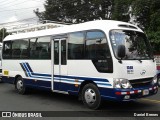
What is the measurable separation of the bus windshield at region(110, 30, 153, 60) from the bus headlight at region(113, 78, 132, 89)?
689 mm

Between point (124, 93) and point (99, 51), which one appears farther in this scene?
point (99, 51)

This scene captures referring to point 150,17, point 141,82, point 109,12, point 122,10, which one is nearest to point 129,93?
point 141,82

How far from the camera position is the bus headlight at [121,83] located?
8.93 metres

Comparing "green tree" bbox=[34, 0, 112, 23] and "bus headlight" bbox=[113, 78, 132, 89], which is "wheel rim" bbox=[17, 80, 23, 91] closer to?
"bus headlight" bbox=[113, 78, 132, 89]

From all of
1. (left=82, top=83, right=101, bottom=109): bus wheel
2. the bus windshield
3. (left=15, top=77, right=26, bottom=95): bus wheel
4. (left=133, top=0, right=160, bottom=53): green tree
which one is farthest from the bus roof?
(left=133, top=0, right=160, bottom=53): green tree

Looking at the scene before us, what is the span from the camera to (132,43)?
9.70m

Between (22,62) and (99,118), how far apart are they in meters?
5.90

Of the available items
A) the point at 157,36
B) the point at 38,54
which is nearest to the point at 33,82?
the point at 38,54

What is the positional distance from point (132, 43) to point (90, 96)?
2161 millimetres

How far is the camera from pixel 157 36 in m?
23.5

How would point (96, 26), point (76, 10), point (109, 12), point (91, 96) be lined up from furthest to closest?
point (76, 10)
point (109, 12)
point (96, 26)
point (91, 96)

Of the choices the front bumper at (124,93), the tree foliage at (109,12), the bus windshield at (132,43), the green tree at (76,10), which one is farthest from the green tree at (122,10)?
the front bumper at (124,93)

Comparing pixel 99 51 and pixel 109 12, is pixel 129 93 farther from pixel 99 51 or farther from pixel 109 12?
pixel 109 12

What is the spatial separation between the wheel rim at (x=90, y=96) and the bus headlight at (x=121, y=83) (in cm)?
98
